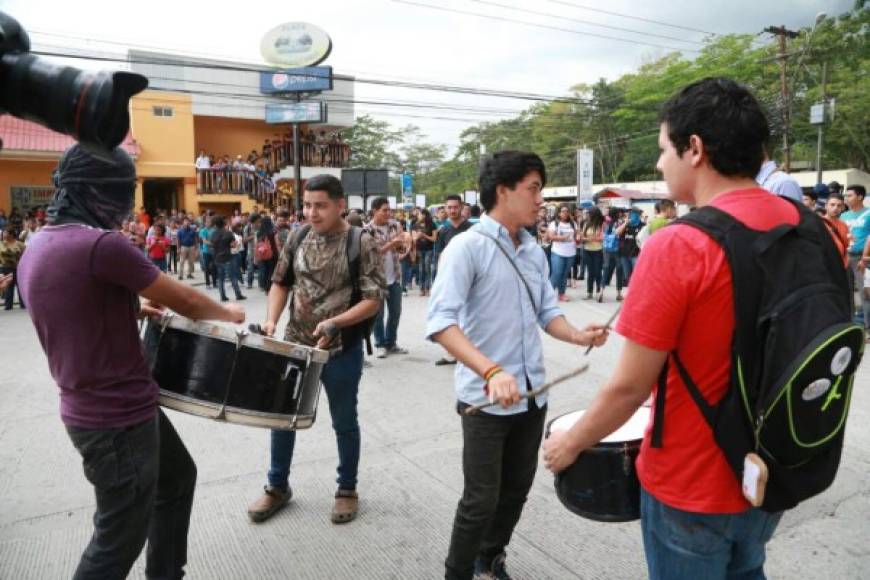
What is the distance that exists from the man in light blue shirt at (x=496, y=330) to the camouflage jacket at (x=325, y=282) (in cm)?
98

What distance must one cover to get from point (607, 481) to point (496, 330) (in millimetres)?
839

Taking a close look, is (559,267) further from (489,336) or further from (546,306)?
(489,336)

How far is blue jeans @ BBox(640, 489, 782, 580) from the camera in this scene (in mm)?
1608

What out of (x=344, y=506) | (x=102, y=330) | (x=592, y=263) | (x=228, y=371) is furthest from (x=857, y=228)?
(x=102, y=330)

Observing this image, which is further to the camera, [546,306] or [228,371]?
[546,306]

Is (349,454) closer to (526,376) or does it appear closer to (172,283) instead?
(526,376)

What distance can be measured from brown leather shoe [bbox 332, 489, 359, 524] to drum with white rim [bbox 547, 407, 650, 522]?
1.82 meters

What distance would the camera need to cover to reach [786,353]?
138cm

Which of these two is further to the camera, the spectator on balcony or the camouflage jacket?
the spectator on balcony

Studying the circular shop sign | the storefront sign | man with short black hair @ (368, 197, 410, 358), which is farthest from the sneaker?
the circular shop sign

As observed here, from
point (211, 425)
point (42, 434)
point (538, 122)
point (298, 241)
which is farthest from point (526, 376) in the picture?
point (538, 122)

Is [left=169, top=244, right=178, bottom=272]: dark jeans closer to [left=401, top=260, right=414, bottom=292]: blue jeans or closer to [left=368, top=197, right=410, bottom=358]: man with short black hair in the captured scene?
[left=401, top=260, right=414, bottom=292]: blue jeans

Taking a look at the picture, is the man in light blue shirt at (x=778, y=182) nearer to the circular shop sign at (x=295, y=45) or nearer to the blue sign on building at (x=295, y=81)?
the blue sign on building at (x=295, y=81)

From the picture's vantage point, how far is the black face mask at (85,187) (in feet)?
7.07
